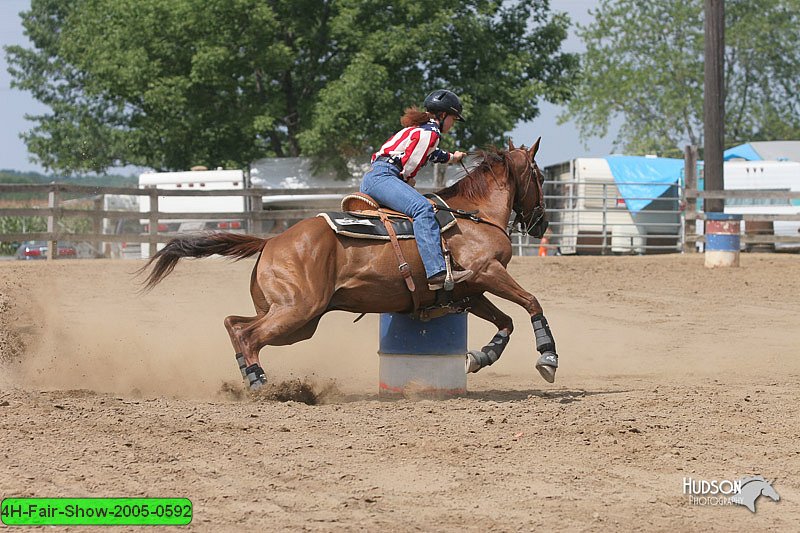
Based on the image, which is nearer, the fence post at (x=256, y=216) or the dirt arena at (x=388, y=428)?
the dirt arena at (x=388, y=428)

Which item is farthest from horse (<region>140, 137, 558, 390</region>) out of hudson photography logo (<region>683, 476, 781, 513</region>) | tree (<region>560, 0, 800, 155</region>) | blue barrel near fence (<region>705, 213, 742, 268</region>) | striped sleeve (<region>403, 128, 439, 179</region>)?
tree (<region>560, 0, 800, 155</region>)

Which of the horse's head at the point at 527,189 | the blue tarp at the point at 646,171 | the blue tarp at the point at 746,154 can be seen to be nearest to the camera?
the horse's head at the point at 527,189

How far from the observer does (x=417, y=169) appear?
8.05m

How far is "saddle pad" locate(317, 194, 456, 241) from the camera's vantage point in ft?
25.0

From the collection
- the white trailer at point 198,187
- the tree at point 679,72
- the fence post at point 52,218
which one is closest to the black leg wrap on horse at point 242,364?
the fence post at point 52,218

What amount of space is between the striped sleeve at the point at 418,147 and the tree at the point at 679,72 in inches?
1807

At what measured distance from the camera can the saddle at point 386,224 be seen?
764 cm

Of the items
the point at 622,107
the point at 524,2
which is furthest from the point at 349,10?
the point at 622,107

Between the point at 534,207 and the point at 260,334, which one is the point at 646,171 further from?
the point at 260,334

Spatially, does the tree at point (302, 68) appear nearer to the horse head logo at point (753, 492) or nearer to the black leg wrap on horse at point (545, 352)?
the black leg wrap on horse at point (545, 352)

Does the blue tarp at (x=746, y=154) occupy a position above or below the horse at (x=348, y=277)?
above

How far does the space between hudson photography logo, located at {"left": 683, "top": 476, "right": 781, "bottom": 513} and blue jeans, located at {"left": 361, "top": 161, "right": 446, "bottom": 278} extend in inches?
112

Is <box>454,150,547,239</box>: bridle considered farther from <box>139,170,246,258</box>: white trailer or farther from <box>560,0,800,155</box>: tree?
<box>560,0,800,155</box>: tree

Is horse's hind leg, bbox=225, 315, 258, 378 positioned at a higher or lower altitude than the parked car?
lower
